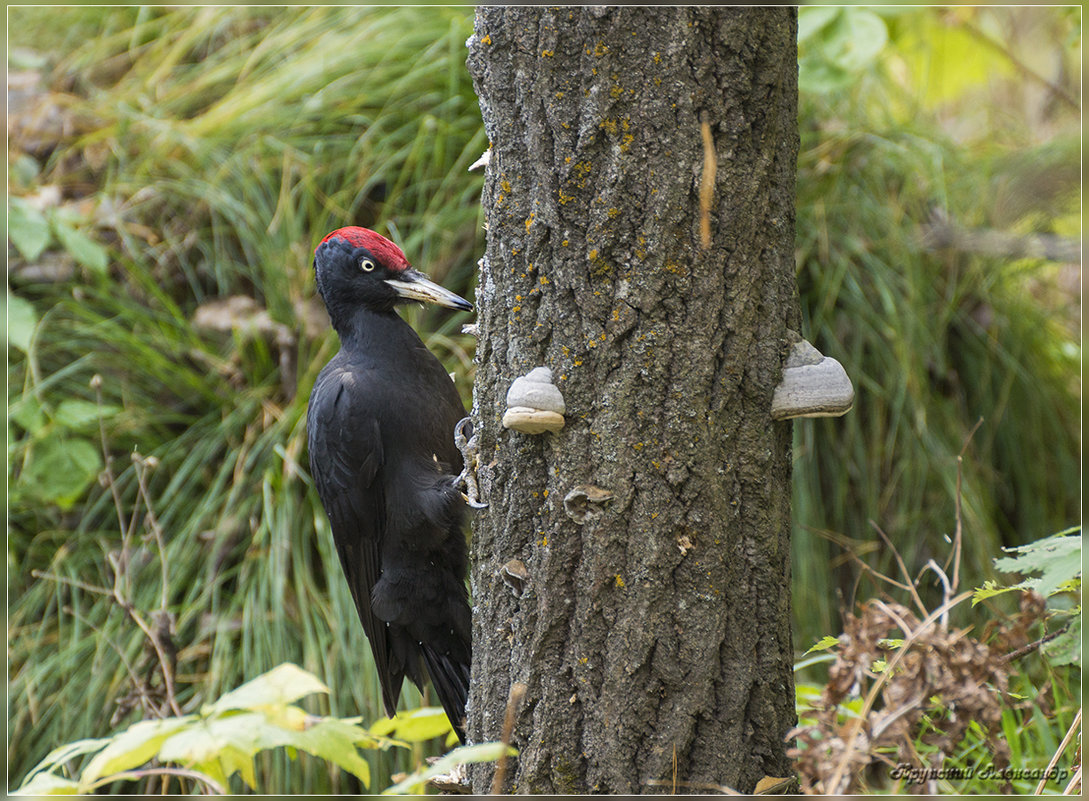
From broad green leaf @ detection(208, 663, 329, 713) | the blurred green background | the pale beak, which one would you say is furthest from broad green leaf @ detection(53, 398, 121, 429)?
broad green leaf @ detection(208, 663, 329, 713)

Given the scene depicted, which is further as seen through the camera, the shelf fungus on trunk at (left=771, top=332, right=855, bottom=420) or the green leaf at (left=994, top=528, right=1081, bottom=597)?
the shelf fungus on trunk at (left=771, top=332, right=855, bottom=420)

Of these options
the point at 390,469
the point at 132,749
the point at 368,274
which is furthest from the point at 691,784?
the point at 368,274

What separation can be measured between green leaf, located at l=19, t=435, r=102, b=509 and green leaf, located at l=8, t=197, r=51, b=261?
0.60 meters

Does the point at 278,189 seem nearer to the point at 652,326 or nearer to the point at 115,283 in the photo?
the point at 115,283

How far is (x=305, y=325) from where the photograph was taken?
9.53 feet

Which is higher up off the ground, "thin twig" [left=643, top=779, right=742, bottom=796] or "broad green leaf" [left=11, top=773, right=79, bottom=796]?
"broad green leaf" [left=11, top=773, right=79, bottom=796]

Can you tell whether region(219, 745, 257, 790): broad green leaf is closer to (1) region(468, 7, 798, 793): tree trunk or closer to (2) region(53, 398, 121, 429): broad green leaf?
(1) region(468, 7, 798, 793): tree trunk

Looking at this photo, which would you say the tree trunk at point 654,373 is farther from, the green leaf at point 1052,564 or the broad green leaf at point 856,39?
the broad green leaf at point 856,39

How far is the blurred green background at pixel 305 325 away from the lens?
2.58 m

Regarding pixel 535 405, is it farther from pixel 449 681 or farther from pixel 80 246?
pixel 80 246

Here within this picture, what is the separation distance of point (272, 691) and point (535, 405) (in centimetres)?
64

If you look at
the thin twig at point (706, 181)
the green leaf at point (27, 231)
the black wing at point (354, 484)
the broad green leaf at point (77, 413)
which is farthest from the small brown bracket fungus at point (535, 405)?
the green leaf at point (27, 231)

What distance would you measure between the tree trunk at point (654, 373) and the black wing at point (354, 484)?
0.90 metres

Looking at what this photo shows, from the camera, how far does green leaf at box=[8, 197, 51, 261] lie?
2.62 metres
